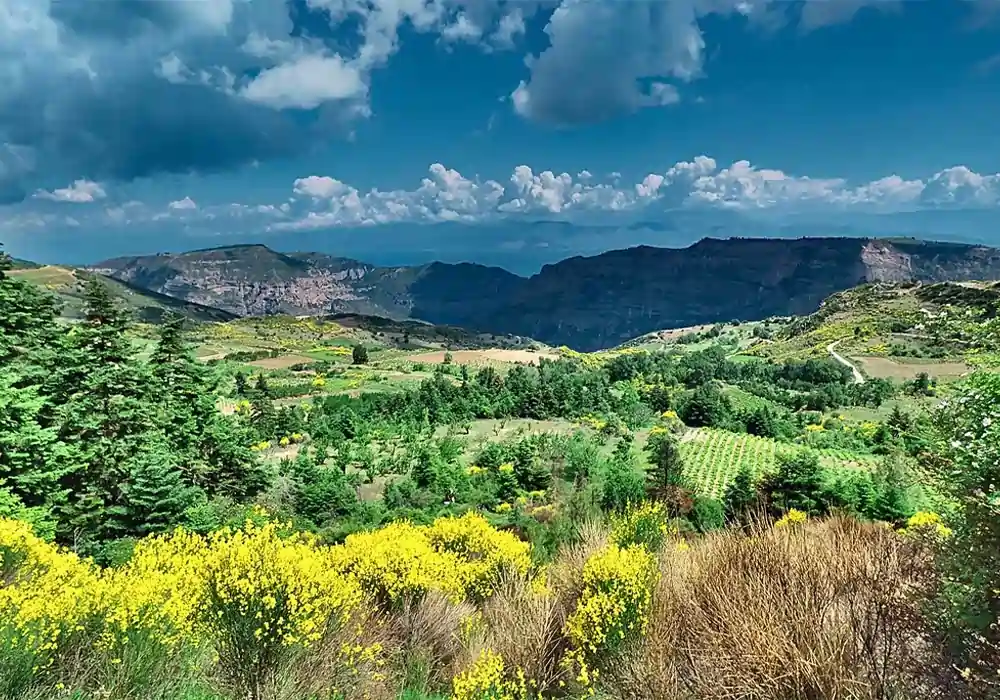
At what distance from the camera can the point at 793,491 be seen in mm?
44219

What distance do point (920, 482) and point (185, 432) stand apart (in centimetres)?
2709

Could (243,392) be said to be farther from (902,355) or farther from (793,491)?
(902,355)

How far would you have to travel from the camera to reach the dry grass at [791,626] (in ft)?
14.6

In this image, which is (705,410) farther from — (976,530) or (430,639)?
(976,530)

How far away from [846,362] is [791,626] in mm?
124186

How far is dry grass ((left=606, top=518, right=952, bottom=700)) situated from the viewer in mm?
4465

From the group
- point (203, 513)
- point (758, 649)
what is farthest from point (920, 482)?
point (203, 513)

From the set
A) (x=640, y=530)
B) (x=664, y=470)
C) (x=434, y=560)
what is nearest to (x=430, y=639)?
(x=434, y=560)

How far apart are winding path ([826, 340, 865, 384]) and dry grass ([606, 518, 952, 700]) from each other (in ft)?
344

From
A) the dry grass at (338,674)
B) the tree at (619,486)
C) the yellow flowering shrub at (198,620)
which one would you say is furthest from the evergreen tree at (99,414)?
the tree at (619,486)

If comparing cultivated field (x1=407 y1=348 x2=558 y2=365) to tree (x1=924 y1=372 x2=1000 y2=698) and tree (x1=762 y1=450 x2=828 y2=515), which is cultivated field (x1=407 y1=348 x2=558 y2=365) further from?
tree (x1=924 y1=372 x2=1000 y2=698)

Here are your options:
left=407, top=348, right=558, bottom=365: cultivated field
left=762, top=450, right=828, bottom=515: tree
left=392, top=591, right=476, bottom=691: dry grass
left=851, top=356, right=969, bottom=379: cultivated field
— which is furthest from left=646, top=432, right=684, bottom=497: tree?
left=407, top=348, right=558, bottom=365: cultivated field

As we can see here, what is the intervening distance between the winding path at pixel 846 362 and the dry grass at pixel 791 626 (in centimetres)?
10491

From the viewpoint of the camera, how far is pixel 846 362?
11369 centimetres
